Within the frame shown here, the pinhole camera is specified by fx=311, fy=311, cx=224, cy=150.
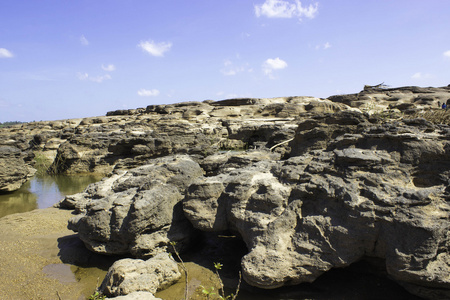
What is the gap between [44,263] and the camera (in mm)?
4086

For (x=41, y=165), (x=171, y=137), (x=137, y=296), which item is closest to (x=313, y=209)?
(x=137, y=296)

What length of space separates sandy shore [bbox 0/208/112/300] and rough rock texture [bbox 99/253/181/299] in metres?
0.37

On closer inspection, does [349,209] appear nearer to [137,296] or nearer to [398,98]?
[137,296]

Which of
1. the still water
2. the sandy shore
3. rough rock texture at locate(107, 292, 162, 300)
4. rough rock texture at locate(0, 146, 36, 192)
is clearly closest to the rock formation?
the still water

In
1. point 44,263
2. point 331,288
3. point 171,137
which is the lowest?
point 44,263

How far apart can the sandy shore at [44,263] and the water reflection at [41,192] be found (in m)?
1.62

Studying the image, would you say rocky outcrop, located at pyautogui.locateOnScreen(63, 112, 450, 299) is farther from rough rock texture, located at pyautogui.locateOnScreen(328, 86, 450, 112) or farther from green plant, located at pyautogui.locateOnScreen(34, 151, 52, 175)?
rough rock texture, located at pyautogui.locateOnScreen(328, 86, 450, 112)

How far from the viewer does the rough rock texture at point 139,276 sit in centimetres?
318

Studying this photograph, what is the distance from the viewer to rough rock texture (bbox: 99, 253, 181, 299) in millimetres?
3176

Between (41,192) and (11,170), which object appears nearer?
(11,170)

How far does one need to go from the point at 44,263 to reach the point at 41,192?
5.21m

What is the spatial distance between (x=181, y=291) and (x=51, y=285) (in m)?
1.51

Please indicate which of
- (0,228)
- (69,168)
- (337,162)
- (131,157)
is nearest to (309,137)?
(337,162)

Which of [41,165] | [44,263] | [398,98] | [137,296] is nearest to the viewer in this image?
[137,296]
